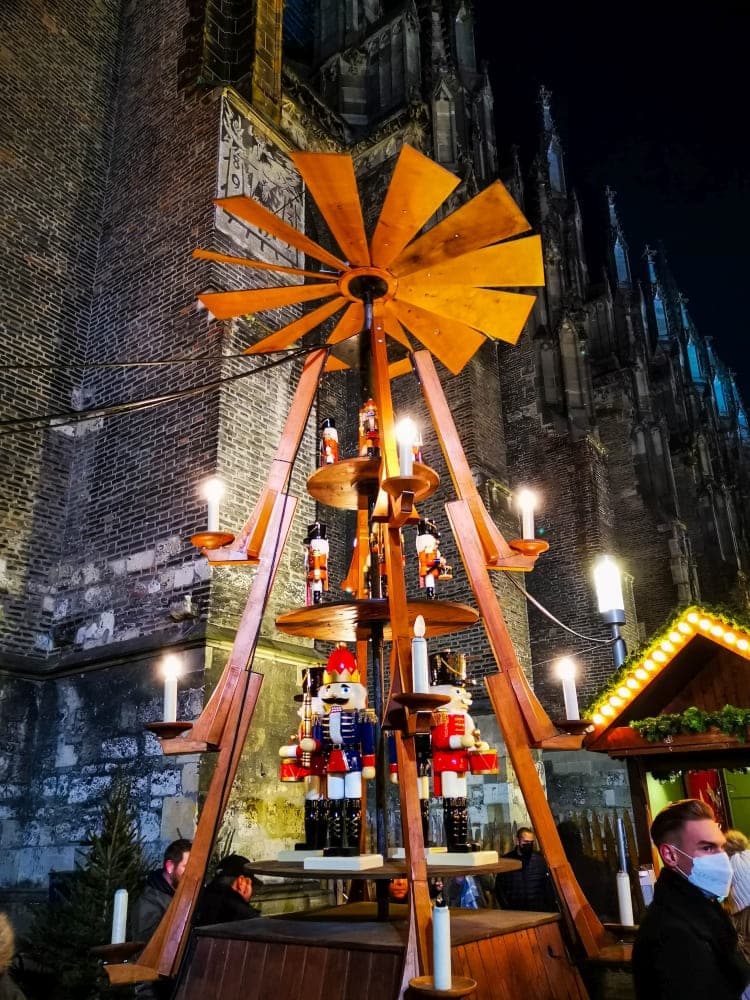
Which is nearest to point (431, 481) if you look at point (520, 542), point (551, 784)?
point (520, 542)

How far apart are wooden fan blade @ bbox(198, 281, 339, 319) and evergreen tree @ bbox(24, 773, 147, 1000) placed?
433cm

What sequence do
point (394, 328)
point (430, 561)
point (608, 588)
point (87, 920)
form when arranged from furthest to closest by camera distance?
point (608, 588) → point (87, 920) → point (394, 328) → point (430, 561)

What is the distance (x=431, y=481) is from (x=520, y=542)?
2.10 ft

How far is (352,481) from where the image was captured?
4527mm

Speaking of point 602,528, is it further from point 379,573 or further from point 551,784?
point 379,573

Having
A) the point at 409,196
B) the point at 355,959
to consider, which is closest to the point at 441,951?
the point at 355,959

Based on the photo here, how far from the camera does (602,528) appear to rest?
571 inches

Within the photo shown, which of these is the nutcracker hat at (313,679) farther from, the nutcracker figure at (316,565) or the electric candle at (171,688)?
the electric candle at (171,688)

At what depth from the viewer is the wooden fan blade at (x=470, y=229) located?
4145 mm

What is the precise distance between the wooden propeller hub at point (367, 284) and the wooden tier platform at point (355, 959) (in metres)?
3.51

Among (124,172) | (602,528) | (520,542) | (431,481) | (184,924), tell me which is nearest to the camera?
(184,924)

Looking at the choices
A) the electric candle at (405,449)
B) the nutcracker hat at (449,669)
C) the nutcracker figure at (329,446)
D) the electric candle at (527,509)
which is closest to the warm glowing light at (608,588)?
the electric candle at (527,509)

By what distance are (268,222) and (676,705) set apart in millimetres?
5115

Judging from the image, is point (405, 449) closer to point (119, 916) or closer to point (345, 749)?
point (345, 749)
